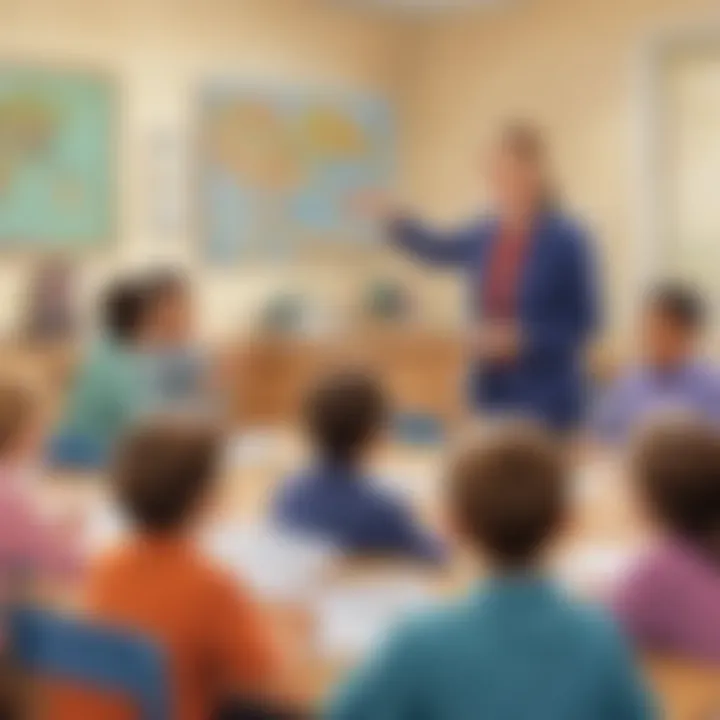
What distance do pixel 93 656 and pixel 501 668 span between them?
0.52m

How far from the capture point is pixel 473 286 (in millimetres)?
3883

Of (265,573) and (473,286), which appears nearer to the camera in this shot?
(265,573)

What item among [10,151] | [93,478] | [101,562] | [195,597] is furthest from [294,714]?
[10,151]

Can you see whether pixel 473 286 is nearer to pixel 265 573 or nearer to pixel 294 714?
pixel 265 573

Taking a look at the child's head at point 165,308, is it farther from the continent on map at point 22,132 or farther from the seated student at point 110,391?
the continent on map at point 22,132

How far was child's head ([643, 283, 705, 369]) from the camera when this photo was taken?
11.5ft

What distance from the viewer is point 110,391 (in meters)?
3.58

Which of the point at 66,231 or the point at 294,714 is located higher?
the point at 66,231

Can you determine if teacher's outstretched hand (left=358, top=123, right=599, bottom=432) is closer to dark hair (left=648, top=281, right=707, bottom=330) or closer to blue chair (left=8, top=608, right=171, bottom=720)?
dark hair (left=648, top=281, right=707, bottom=330)

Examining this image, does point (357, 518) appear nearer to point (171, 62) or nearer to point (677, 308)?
point (677, 308)

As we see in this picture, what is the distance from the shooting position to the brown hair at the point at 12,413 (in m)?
2.67

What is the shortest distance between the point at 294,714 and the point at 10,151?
3758 millimetres

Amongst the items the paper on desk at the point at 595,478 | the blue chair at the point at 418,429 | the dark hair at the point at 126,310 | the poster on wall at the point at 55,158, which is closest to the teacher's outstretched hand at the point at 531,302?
the paper on desk at the point at 595,478

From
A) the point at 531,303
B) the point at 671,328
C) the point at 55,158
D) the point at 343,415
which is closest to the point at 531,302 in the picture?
the point at 531,303
